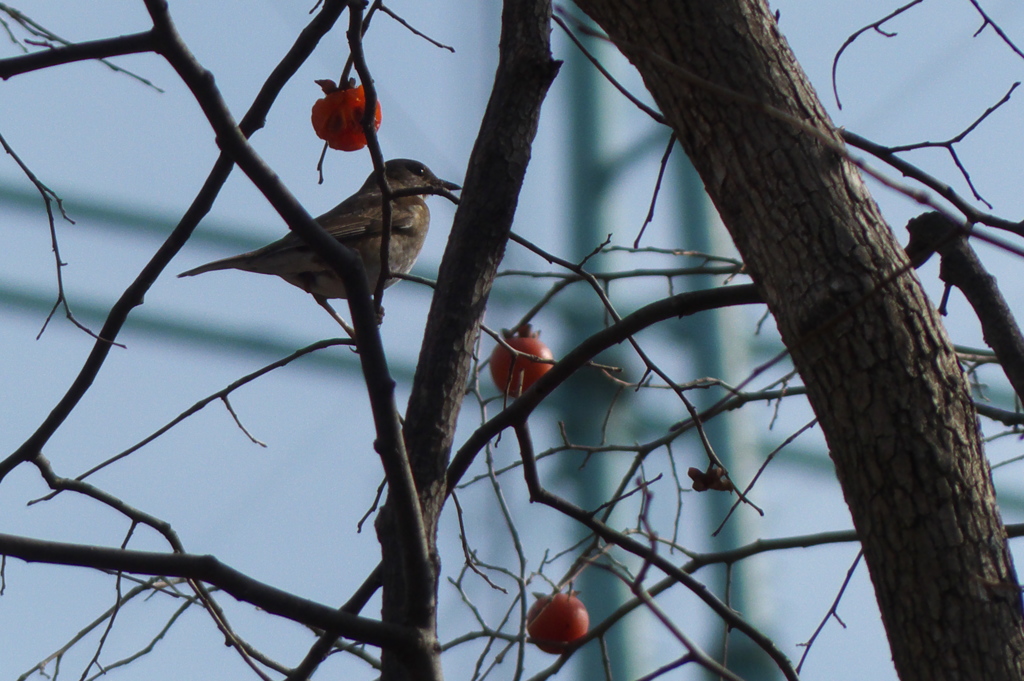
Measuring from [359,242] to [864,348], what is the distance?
376 centimetres

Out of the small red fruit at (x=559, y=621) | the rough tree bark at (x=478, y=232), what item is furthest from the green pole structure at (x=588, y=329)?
the rough tree bark at (x=478, y=232)

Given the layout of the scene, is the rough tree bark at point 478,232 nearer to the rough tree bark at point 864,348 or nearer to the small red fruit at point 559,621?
the rough tree bark at point 864,348

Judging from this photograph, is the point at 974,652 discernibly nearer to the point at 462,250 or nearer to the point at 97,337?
the point at 462,250

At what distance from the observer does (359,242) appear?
5309mm

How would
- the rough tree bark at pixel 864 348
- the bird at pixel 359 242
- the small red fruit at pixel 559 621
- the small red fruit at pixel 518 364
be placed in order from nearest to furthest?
the rough tree bark at pixel 864 348
the small red fruit at pixel 559 621
the small red fruit at pixel 518 364
the bird at pixel 359 242

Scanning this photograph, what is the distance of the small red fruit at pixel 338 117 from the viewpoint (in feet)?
9.70

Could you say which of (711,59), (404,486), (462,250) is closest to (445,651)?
(462,250)

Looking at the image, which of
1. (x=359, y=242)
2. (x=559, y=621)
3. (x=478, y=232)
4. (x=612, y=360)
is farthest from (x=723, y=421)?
(x=478, y=232)

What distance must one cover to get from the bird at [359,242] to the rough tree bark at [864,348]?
1.72m

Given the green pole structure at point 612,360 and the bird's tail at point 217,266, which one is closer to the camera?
the bird's tail at point 217,266

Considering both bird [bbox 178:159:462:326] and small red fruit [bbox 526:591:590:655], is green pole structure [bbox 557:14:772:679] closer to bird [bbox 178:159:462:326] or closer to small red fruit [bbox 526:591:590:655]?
bird [bbox 178:159:462:326]

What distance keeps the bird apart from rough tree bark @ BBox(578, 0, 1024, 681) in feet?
5.64

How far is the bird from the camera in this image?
15.4 ft

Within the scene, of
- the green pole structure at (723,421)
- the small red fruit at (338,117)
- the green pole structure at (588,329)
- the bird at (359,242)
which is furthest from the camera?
the green pole structure at (588,329)
